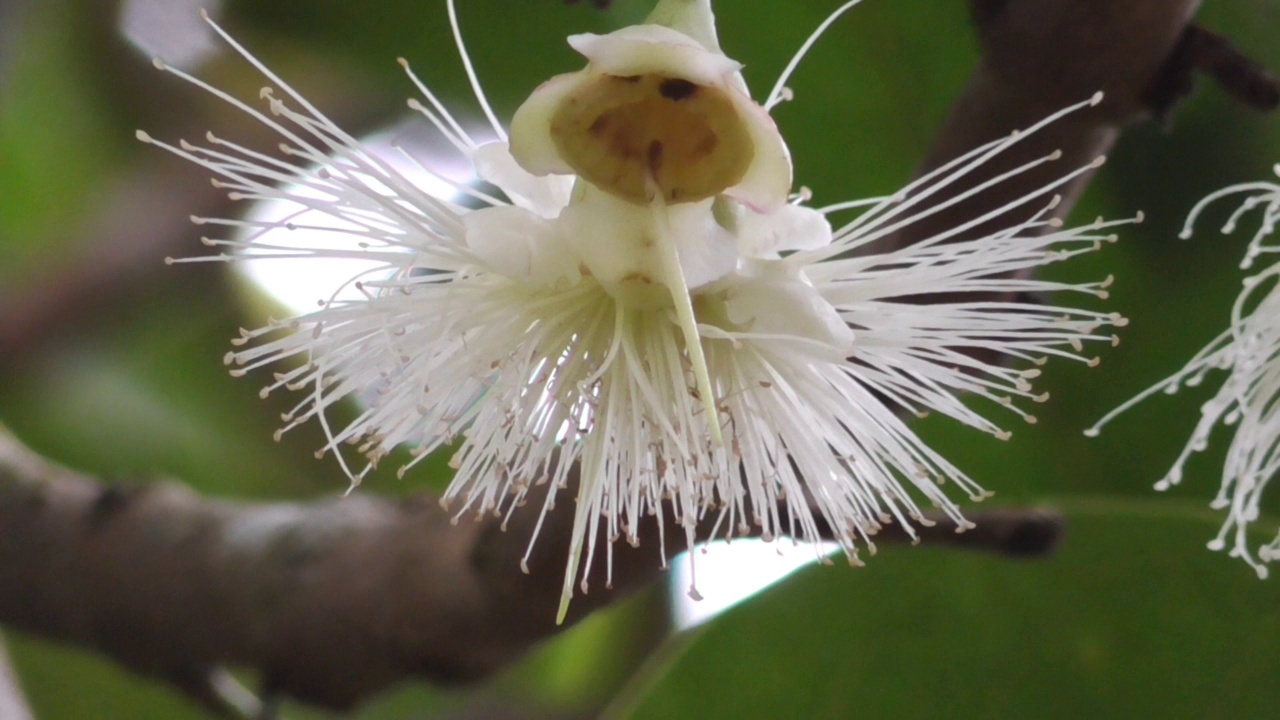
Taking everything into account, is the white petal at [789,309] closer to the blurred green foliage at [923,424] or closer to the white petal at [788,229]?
the white petal at [788,229]

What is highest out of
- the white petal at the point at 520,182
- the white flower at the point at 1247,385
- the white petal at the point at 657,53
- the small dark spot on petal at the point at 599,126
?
the white petal at the point at 520,182

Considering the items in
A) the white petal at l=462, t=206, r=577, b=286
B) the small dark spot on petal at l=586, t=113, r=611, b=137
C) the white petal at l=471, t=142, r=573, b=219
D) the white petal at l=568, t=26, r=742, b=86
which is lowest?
the white petal at l=568, t=26, r=742, b=86

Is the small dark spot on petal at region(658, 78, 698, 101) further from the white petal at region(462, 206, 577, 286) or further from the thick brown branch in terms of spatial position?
the thick brown branch

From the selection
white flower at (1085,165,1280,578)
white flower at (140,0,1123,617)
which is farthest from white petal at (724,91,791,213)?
white flower at (1085,165,1280,578)

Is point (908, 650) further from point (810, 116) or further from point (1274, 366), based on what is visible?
point (810, 116)

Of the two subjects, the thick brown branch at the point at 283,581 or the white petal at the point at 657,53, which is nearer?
the white petal at the point at 657,53

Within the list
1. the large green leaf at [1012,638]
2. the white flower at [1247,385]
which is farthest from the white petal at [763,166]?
the large green leaf at [1012,638]
